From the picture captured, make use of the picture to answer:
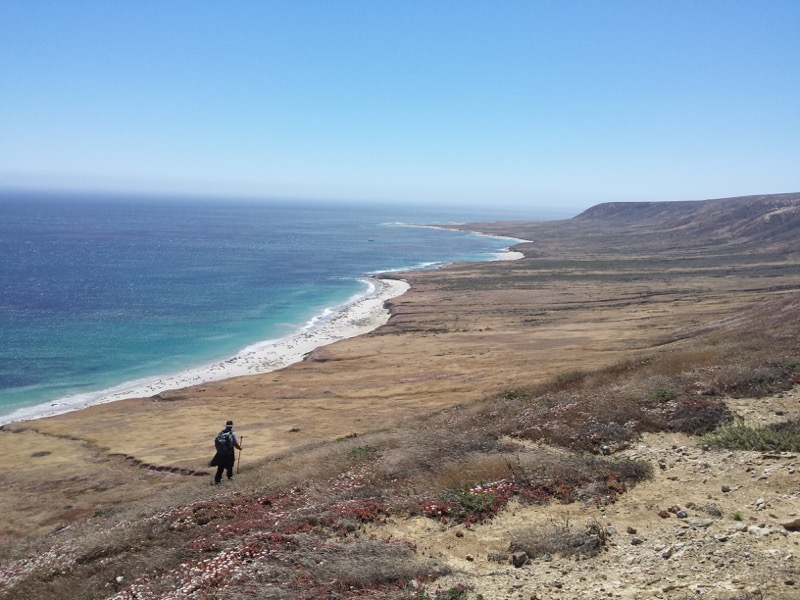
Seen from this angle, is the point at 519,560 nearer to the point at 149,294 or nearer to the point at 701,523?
the point at 701,523

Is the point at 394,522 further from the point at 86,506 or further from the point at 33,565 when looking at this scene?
the point at 86,506

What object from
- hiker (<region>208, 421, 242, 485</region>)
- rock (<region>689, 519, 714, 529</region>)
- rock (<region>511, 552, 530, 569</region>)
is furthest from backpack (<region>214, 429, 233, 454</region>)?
rock (<region>689, 519, 714, 529</region>)

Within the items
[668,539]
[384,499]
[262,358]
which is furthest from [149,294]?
[668,539]

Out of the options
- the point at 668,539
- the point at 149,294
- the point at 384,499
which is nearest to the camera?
the point at 668,539

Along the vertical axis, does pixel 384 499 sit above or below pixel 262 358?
above

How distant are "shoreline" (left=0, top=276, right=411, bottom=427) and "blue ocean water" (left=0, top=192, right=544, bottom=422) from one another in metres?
1.56

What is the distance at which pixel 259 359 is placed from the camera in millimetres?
52875

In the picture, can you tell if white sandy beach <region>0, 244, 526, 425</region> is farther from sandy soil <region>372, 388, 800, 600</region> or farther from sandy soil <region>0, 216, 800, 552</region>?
sandy soil <region>372, 388, 800, 600</region>

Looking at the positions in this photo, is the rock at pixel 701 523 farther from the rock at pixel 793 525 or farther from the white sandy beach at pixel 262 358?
the white sandy beach at pixel 262 358

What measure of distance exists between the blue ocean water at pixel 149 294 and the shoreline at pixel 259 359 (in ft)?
5.12

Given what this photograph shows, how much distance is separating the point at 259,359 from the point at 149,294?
36178mm

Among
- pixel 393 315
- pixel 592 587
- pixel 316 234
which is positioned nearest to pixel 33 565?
pixel 592 587

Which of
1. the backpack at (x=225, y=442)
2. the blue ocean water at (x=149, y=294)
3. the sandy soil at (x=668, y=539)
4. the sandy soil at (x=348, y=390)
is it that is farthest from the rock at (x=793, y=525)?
the blue ocean water at (x=149, y=294)

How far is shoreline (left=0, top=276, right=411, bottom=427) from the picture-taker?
135 ft
